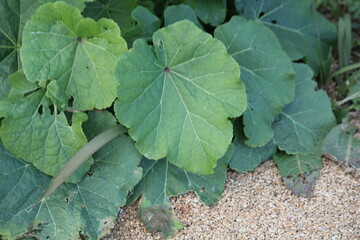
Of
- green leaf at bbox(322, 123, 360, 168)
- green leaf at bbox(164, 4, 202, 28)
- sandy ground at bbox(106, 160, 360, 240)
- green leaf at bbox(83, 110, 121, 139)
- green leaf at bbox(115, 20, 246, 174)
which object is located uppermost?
green leaf at bbox(164, 4, 202, 28)

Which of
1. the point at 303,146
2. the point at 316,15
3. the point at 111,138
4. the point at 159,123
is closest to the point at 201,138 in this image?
the point at 159,123

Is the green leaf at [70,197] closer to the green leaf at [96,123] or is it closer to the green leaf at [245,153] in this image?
the green leaf at [96,123]

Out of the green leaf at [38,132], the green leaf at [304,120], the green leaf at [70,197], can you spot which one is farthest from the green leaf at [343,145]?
the green leaf at [38,132]

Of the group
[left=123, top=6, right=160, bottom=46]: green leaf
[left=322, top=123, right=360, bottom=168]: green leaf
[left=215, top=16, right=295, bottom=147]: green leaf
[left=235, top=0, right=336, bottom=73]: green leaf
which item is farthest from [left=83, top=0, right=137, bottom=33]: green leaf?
[left=322, top=123, right=360, bottom=168]: green leaf

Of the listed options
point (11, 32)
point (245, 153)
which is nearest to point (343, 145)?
point (245, 153)

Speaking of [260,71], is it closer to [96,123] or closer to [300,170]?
[300,170]

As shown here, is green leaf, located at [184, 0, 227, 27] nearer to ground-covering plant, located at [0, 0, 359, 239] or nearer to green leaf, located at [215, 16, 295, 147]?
green leaf, located at [215, 16, 295, 147]
